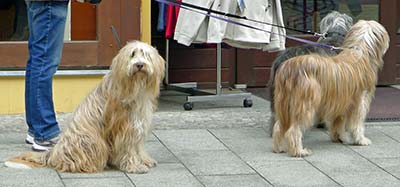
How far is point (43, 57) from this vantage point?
283 inches

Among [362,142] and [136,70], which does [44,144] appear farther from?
[362,142]

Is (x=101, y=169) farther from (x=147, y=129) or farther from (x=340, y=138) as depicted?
(x=340, y=138)

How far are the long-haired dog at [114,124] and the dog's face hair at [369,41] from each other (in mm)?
2007

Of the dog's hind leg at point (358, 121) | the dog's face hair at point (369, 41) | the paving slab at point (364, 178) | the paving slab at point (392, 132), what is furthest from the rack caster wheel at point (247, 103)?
the paving slab at point (364, 178)

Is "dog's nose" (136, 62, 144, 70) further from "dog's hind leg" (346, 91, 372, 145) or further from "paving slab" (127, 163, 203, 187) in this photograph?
"dog's hind leg" (346, 91, 372, 145)

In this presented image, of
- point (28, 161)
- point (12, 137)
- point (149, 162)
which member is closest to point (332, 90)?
point (149, 162)

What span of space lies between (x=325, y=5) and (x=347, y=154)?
3.55m

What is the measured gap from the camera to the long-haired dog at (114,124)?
661 centimetres

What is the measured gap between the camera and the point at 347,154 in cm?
764

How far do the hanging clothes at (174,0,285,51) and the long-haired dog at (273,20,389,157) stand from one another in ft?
3.68

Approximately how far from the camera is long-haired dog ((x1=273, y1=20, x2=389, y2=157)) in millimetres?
7387

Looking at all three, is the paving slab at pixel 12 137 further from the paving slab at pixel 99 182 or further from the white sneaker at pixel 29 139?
the paving slab at pixel 99 182

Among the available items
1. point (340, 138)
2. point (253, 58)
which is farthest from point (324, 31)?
point (253, 58)

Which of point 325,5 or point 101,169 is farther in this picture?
Result: point 325,5
